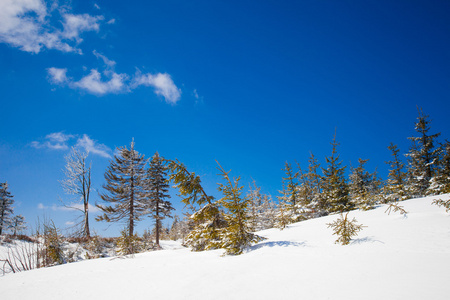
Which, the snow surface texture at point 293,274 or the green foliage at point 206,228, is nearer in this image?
the snow surface texture at point 293,274

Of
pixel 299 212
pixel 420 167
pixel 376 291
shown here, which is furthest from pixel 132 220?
pixel 420 167

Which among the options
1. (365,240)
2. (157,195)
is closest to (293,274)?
(365,240)

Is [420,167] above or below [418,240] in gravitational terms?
above

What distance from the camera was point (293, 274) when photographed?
409cm

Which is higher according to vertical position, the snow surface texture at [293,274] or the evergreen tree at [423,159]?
the evergreen tree at [423,159]

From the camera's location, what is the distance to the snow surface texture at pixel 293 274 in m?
3.29

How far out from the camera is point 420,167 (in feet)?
70.1

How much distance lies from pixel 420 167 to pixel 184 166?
26.3 meters

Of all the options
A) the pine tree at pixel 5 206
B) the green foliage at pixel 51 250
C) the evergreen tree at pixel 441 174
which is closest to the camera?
the green foliage at pixel 51 250

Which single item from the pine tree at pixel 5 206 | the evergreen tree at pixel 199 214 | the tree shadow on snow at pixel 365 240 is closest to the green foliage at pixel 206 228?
the evergreen tree at pixel 199 214

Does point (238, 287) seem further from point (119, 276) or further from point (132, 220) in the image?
point (132, 220)

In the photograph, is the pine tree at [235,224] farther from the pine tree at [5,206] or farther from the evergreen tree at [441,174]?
the pine tree at [5,206]

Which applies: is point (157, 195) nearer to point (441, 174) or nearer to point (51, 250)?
point (51, 250)

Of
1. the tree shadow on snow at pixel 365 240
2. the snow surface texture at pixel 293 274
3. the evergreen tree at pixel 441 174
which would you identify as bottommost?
the snow surface texture at pixel 293 274
